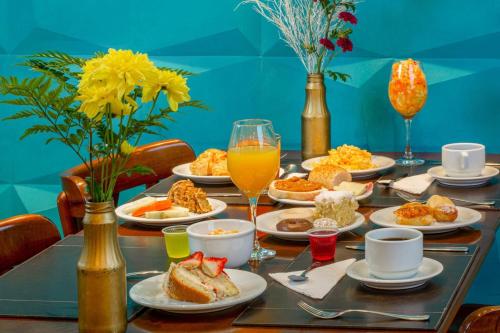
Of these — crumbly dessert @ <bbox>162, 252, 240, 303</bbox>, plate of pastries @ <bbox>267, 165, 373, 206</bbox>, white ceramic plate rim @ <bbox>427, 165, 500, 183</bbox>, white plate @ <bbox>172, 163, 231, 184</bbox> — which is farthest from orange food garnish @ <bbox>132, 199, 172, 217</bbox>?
white ceramic plate rim @ <bbox>427, 165, 500, 183</bbox>

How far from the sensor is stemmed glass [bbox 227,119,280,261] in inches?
72.7

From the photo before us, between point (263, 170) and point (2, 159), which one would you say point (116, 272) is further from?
point (2, 159)

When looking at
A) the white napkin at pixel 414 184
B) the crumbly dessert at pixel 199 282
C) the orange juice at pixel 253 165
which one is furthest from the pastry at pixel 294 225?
the white napkin at pixel 414 184

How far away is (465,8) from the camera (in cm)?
326

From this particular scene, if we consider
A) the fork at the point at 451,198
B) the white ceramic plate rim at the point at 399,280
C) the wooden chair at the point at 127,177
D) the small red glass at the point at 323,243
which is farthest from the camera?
the wooden chair at the point at 127,177

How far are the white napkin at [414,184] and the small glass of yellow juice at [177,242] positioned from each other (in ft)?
2.68

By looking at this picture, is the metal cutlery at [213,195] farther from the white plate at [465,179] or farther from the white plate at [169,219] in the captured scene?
the white plate at [465,179]

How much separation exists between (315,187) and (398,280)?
2.73ft

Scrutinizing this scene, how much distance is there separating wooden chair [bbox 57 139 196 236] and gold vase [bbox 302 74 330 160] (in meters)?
0.46

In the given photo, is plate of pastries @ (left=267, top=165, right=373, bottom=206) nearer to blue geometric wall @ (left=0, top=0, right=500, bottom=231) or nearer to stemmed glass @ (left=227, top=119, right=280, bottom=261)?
stemmed glass @ (left=227, top=119, right=280, bottom=261)

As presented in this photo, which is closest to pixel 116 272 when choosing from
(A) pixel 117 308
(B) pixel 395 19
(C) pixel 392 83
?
Result: (A) pixel 117 308

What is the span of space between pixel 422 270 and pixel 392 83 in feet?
4.66

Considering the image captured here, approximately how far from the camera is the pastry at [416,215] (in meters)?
1.99

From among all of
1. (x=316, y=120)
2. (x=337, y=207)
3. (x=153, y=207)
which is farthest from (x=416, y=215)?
(x=316, y=120)
